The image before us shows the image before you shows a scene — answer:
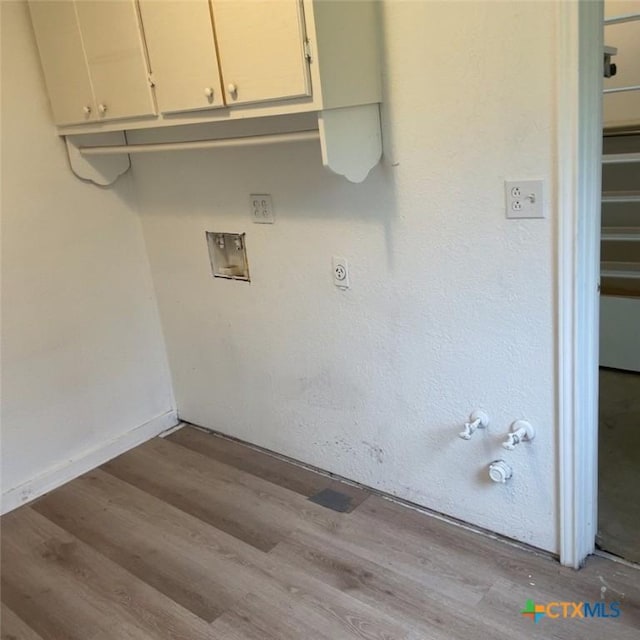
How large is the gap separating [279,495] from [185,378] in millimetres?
867

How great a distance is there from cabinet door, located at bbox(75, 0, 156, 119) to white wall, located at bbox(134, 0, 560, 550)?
0.41 metres

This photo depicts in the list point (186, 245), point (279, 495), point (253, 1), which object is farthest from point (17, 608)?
point (253, 1)

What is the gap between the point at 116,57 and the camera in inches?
86.5

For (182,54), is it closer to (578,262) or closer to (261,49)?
(261,49)

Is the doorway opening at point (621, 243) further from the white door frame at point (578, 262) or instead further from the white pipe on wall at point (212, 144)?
the white pipe on wall at point (212, 144)

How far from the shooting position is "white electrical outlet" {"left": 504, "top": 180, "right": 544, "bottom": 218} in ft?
5.71

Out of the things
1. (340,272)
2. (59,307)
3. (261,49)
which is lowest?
(59,307)

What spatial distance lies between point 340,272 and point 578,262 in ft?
2.73

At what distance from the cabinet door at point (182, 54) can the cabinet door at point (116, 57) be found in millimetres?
55

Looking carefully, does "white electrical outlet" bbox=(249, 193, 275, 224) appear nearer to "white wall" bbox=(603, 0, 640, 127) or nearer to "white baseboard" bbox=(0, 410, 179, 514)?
"white baseboard" bbox=(0, 410, 179, 514)

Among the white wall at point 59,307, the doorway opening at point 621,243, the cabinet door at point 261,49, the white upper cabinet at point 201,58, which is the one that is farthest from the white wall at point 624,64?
the white wall at point 59,307

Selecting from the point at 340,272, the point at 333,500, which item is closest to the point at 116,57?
the point at 340,272

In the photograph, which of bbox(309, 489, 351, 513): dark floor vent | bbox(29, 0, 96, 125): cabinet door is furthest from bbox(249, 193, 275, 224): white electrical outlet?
bbox(309, 489, 351, 513): dark floor vent

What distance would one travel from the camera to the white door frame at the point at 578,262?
159 cm
